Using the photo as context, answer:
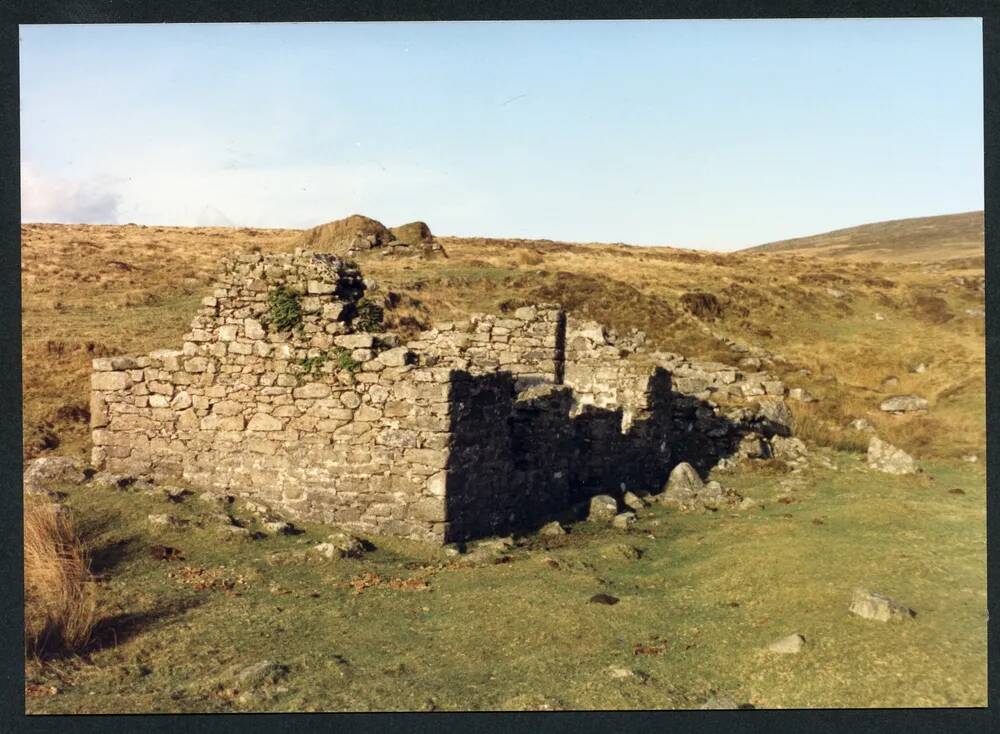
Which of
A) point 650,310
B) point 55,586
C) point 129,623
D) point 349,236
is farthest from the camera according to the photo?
point 349,236

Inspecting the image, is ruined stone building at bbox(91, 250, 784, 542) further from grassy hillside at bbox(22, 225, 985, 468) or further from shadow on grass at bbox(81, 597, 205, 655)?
shadow on grass at bbox(81, 597, 205, 655)

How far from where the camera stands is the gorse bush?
10.1 meters

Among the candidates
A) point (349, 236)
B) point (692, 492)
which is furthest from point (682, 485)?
point (349, 236)

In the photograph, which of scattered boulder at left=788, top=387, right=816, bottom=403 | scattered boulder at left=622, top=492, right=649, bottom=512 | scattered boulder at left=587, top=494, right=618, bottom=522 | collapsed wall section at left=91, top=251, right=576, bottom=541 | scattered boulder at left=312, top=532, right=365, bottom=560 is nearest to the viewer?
scattered boulder at left=312, top=532, right=365, bottom=560

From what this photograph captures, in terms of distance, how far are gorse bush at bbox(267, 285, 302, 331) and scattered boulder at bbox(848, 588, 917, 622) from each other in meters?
7.09

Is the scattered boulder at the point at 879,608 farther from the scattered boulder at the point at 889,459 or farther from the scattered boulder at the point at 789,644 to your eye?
the scattered boulder at the point at 889,459

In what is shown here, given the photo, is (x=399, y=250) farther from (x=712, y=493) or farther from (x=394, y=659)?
(x=394, y=659)

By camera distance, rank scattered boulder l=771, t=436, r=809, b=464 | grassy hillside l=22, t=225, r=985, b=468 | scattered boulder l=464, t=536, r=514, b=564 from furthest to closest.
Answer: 1. grassy hillside l=22, t=225, r=985, b=468
2. scattered boulder l=771, t=436, r=809, b=464
3. scattered boulder l=464, t=536, r=514, b=564

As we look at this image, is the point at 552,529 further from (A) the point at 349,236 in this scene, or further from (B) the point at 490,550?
(A) the point at 349,236

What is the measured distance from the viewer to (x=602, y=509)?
11.7 metres

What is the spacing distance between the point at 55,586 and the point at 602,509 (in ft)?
23.8

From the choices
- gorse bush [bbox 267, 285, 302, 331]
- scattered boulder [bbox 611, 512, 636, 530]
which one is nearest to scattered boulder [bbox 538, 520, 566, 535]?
scattered boulder [bbox 611, 512, 636, 530]

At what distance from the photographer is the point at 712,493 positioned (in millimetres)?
12766

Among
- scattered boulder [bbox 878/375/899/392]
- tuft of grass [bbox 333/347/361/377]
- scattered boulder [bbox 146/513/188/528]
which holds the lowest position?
scattered boulder [bbox 146/513/188/528]
